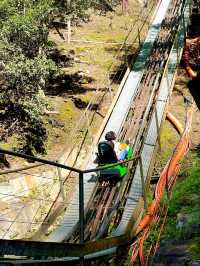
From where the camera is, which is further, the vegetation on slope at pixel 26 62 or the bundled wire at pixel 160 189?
the vegetation on slope at pixel 26 62

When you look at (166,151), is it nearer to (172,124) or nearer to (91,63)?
(172,124)

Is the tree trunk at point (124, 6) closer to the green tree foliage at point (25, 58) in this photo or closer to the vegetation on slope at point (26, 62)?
the vegetation on slope at point (26, 62)

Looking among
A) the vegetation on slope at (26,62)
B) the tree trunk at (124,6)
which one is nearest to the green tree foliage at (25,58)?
the vegetation on slope at (26,62)

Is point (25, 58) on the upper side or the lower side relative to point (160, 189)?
upper

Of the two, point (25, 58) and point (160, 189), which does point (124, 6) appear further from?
point (160, 189)

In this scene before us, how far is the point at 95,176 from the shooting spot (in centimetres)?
1233

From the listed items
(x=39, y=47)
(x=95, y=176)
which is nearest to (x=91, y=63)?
(x=39, y=47)

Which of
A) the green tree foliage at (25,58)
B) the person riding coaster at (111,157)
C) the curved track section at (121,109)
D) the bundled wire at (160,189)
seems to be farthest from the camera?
the green tree foliage at (25,58)

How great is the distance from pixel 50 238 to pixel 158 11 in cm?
1838

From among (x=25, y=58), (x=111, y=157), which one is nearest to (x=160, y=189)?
(x=111, y=157)

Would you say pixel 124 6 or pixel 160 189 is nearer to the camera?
pixel 160 189

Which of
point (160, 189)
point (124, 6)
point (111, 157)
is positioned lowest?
point (124, 6)

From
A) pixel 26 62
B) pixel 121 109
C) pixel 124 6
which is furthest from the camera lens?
pixel 124 6

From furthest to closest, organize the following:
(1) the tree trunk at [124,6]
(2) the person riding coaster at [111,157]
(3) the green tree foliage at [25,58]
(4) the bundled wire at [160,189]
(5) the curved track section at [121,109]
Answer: (1) the tree trunk at [124,6] → (3) the green tree foliage at [25,58] → (2) the person riding coaster at [111,157] → (5) the curved track section at [121,109] → (4) the bundled wire at [160,189]
